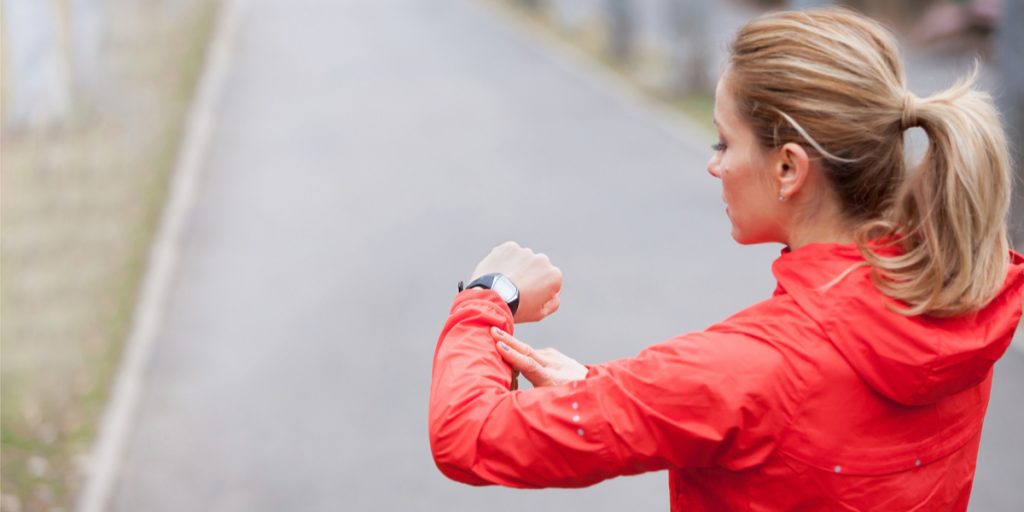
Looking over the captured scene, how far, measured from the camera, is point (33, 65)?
8.30m

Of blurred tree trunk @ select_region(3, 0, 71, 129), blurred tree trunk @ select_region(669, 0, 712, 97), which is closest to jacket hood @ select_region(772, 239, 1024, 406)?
blurred tree trunk @ select_region(3, 0, 71, 129)

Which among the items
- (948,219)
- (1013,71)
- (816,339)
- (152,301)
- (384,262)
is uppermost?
(1013,71)

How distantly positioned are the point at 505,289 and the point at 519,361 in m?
0.15

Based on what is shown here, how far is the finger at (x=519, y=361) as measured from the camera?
187 centimetres

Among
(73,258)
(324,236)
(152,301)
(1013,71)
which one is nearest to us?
(1013,71)

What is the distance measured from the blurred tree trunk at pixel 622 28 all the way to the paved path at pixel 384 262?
0.74 meters

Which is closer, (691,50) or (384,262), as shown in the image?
(384,262)

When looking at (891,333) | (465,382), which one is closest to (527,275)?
(465,382)

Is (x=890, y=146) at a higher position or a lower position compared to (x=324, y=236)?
lower

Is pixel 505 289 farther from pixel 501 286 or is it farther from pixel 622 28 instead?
pixel 622 28

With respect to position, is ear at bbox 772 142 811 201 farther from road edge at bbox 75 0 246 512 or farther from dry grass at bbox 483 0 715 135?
dry grass at bbox 483 0 715 135

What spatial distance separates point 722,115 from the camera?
1895 mm

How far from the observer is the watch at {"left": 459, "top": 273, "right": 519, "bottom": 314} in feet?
6.50

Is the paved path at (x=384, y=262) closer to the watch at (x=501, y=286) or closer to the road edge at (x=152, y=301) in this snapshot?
the road edge at (x=152, y=301)
